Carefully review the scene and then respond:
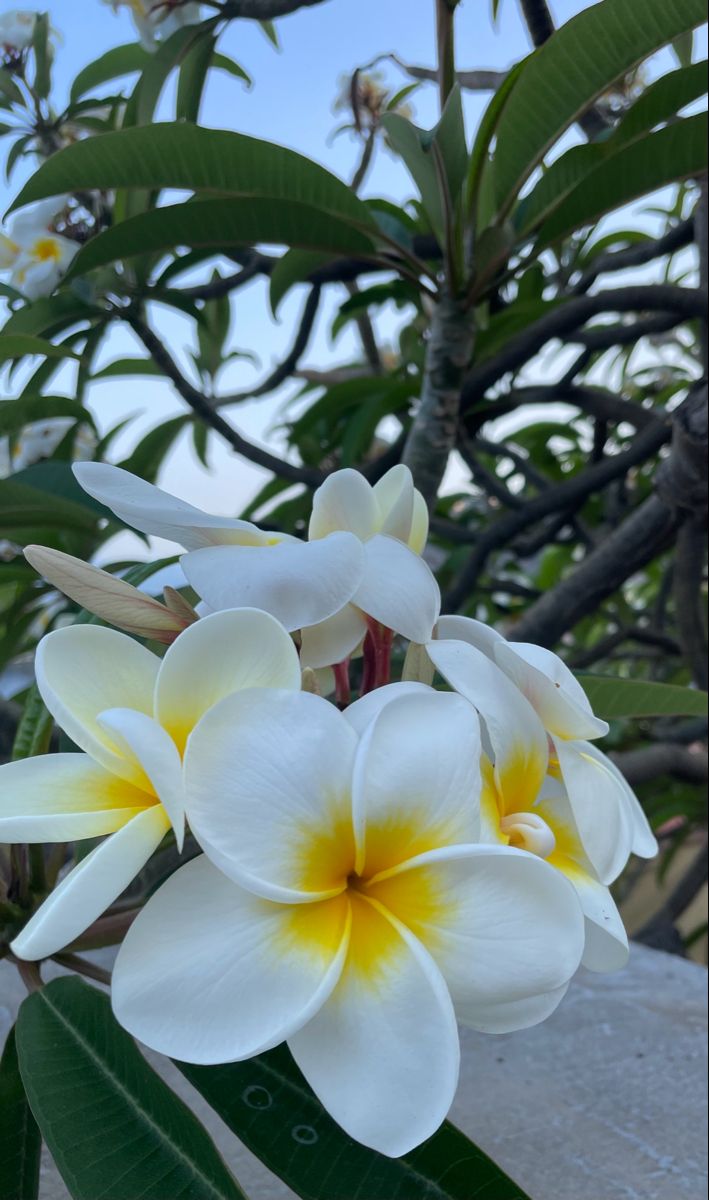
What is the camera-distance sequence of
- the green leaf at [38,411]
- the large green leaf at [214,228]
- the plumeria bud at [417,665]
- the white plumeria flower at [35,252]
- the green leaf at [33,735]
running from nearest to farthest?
the plumeria bud at [417,665] < the green leaf at [33,735] < the green leaf at [38,411] < the large green leaf at [214,228] < the white plumeria flower at [35,252]

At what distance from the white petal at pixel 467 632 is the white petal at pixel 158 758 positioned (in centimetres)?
15

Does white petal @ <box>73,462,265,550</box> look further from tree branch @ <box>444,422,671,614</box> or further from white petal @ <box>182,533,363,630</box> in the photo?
tree branch @ <box>444,422,671,614</box>

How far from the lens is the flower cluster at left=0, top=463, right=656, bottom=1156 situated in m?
0.27

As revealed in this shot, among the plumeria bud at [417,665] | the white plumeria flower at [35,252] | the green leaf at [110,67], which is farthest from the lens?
the green leaf at [110,67]

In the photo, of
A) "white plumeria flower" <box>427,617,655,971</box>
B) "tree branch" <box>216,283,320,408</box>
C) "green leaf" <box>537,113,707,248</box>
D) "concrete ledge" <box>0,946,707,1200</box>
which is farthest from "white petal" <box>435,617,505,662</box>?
"tree branch" <box>216,283,320,408</box>

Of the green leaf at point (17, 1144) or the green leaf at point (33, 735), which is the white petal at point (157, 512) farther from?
the green leaf at point (17, 1144)

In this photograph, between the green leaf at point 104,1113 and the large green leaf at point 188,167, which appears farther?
the large green leaf at point 188,167

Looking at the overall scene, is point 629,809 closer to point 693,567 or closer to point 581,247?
point 693,567

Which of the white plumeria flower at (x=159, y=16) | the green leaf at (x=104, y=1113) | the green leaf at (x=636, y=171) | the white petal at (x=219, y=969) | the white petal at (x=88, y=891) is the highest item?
the white plumeria flower at (x=159, y=16)

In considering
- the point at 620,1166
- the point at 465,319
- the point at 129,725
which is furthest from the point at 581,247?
the point at 129,725

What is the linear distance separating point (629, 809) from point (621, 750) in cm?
141

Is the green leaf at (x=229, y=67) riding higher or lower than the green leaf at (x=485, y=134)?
higher

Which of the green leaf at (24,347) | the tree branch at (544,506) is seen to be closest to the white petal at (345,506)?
the green leaf at (24,347)

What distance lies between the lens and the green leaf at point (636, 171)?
29.6 inches
